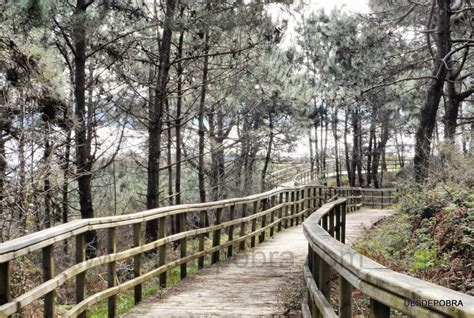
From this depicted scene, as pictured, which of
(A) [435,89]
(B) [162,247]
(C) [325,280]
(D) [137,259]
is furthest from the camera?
(A) [435,89]

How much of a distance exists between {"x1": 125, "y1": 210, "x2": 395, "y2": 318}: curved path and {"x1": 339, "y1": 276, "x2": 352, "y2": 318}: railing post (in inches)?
114

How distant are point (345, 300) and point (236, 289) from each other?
4.36m

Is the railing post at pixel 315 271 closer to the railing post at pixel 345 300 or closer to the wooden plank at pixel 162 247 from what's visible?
the railing post at pixel 345 300

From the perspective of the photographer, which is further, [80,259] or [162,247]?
[162,247]

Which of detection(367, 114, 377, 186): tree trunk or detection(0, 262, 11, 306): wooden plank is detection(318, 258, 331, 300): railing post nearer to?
detection(0, 262, 11, 306): wooden plank

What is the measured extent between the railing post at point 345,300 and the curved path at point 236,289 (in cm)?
290

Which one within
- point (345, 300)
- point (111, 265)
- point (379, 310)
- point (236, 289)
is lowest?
point (236, 289)

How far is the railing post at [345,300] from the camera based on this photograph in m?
2.92

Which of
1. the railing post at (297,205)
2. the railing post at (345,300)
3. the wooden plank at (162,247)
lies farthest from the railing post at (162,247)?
the railing post at (297,205)

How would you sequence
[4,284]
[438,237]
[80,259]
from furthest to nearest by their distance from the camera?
[438,237]
[80,259]
[4,284]

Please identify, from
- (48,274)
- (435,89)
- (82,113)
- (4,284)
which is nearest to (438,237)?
(48,274)

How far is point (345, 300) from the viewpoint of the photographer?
2934 millimetres

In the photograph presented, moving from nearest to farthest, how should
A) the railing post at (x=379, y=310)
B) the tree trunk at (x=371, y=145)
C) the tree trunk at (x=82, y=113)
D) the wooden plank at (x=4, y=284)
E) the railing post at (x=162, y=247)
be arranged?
the railing post at (x=379, y=310), the wooden plank at (x=4, y=284), the railing post at (x=162, y=247), the tree trunk at (x=82, y=113), the tree trunk at (x=371, y=145)

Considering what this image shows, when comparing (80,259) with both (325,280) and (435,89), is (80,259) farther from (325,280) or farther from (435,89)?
(435,89)
